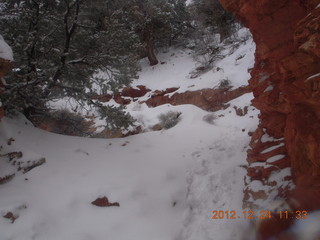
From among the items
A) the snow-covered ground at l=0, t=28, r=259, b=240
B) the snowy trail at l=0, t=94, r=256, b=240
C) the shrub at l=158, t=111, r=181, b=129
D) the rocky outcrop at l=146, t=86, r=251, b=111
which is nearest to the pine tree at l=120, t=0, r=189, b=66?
the rocky outcrop at l=146, t=86, r=251, b=111

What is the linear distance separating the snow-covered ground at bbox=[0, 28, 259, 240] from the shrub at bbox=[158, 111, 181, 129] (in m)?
1.21

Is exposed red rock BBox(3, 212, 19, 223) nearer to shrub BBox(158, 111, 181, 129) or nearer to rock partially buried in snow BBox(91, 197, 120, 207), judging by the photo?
rock partially buried in snow BBox(91, 197, 120, 207)

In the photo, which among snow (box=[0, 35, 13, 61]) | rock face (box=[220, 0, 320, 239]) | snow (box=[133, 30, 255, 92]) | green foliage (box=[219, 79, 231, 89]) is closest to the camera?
rock face (box=[220, 0, 320, 239])

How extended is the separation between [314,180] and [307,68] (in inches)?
50.2

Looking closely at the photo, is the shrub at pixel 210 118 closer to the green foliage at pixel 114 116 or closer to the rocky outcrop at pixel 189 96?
the rocky outcrop at pixel 189 96

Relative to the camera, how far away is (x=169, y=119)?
28.2ft

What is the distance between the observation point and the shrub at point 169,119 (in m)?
8.16

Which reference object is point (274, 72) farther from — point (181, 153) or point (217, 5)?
point (217, 5)

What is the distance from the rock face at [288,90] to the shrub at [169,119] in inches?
153

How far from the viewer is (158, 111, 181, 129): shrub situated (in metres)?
8.16

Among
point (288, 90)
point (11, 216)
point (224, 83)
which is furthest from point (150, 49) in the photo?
point (11, 216)
